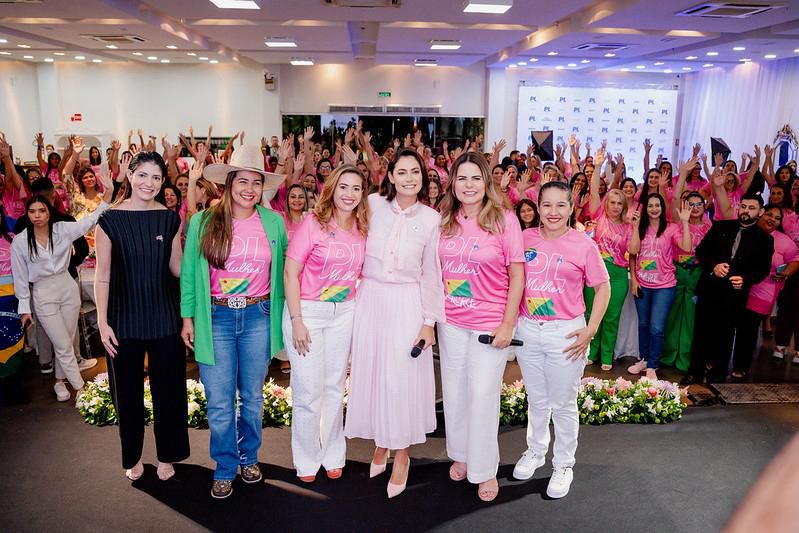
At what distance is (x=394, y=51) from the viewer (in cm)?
1158

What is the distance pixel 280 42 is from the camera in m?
10.3

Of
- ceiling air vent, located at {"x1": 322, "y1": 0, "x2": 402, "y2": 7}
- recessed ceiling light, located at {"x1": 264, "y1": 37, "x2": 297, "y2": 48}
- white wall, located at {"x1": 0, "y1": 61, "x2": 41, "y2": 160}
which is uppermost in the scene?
recessed ceiling light, located at {"x1": 264, "y1": 37, "x2": 297, "y2": 48}

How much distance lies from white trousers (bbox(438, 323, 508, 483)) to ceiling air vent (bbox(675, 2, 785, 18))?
5.77 meters

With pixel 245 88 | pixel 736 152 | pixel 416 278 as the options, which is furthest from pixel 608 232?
pixel 245 88

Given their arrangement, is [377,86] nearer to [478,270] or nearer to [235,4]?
[235,4]

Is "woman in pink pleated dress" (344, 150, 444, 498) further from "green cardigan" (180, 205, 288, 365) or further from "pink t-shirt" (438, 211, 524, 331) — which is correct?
"green cardigan" (180, 205, 288, 365)

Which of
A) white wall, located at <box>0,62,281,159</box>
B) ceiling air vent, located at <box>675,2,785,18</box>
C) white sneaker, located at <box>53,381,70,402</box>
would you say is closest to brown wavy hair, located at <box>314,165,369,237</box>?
white sneaker, located at <box>53,381,70,402</box>

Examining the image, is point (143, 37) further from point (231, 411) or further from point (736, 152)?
point (736, 152)

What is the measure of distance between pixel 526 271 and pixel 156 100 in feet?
46.9

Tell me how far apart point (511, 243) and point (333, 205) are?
0.90 meters

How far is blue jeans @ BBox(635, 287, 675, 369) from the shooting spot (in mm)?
4754

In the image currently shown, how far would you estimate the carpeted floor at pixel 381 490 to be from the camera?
114 inches

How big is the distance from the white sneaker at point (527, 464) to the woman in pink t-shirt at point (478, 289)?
0.29 metres

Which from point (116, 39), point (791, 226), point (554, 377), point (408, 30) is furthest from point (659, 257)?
point (116, 39)
